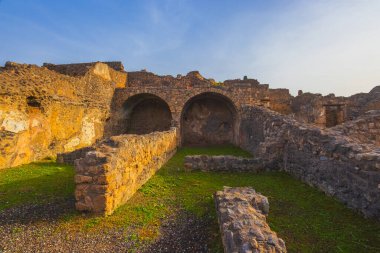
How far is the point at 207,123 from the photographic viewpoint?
19016 millimetres

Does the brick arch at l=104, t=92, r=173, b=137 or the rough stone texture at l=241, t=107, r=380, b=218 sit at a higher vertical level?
the brick arch at l=104, t=92, r=173, b=137

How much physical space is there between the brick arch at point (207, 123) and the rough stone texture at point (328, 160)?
7683 mm

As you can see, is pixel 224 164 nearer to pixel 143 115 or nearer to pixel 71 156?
pixel 71 156

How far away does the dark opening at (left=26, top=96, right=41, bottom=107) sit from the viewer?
32.3ft

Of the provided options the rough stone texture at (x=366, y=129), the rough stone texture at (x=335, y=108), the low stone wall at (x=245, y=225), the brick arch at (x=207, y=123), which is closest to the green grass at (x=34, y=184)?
the low stone wall at (x=245, y=225)

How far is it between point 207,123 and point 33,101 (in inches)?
463

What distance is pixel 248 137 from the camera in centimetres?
1445

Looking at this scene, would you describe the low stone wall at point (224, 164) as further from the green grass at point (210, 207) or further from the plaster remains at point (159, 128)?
the green grass at point (210, 207)

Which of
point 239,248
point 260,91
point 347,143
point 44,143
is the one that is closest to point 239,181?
point 347,143

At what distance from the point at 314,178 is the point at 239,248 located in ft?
15.2

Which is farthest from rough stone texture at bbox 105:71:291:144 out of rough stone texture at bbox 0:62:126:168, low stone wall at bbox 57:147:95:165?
low stone wall at bbox 57:147:95:165

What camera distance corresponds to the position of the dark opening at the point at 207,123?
61.7ft

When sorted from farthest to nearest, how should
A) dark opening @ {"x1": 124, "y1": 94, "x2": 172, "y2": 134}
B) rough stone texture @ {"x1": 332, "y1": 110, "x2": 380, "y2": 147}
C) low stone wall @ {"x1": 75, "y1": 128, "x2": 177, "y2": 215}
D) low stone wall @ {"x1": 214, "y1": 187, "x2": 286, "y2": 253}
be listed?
dark opening @ {"x1": 124, "y1": 94, "x2": 172, "y2": 134}
rough stone texture @ {"x1": 332, "y1": 110, "x2": 380, "y2": 147}
low stone wall @ {"x1": 75, "y1": 128, "x2": 177, "y2": 215}
low stone wall @ {"x1": 214, "y1": 187, "x2": 286, "y2": 253}

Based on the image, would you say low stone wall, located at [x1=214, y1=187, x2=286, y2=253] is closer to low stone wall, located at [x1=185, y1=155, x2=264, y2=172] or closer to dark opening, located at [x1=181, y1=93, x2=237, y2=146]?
low stone wall, located at [x1=185, y1=155, x2=264, y2=172]
